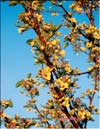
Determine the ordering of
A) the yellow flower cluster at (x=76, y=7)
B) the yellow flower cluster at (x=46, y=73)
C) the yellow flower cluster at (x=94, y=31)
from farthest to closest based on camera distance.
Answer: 1. the yellow flower cluster at (x=76, y=7)
2. the yellow flower cluster at (x=94, y=31)
3. the yellow flower cluster at (x=46, y=73)

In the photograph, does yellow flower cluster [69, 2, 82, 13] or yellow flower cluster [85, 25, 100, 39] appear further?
yellow flower cluster [69, 2, 82, 13]

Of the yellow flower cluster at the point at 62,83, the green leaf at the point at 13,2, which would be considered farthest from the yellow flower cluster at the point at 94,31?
the green leaf at the point at 13,2

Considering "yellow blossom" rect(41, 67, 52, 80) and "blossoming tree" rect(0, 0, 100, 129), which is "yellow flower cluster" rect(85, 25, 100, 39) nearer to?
"blossoming tree" rect(0, 0, 100, 129)

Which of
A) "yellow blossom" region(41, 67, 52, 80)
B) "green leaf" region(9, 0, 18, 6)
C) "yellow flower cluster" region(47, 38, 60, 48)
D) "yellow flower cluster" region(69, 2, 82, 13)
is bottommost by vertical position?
"yellow blossom" region(41, 67, 52, 80)

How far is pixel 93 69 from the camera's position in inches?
462

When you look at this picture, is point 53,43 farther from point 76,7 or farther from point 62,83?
point 76,7

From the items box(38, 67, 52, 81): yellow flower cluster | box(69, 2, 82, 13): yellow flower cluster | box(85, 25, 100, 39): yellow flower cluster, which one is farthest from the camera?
box(69, 2, 82, 13): yellow flower cluster

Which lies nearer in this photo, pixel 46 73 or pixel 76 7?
pixel 46 73

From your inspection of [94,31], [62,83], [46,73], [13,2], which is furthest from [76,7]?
[46,73]

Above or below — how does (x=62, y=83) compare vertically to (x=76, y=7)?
below

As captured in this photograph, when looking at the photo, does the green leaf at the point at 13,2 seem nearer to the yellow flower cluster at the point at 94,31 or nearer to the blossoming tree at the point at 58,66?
the blossoming tree at the point at 58,66

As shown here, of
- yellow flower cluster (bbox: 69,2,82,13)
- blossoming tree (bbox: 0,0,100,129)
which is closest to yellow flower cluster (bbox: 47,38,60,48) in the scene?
blossoming tree (bbox: 0,0,100,129)

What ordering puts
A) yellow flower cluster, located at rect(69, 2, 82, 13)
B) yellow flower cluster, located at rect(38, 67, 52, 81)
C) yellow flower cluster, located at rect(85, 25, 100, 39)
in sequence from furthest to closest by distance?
yellow flower cluster, located at rect(69, 2, 82, 13), yellow flower cluster, located at rect(85, 25, 100, 39), yellow flower cluster, located at rect(38, 67, 52, 81)

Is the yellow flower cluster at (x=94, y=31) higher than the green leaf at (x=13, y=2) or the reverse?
higher
